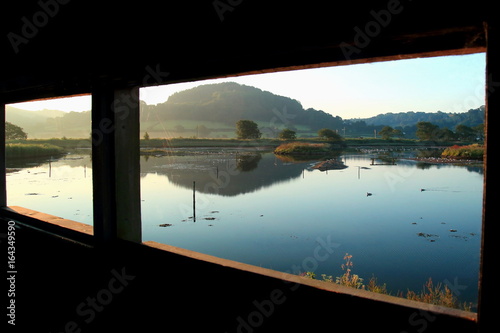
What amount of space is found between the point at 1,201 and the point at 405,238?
2056cm

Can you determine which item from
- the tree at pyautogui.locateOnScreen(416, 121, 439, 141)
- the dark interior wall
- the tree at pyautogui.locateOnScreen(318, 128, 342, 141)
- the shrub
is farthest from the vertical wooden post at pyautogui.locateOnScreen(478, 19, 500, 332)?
the tree at pyautogui.locateOnScreen(416, 121, 439, 141)

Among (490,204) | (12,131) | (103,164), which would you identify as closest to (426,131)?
(12,131)

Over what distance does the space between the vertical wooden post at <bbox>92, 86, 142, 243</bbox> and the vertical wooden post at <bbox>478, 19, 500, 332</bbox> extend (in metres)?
2.08

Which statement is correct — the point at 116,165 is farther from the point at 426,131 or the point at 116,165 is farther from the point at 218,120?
the point at 218,120

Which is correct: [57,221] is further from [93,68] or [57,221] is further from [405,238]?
[405,238]

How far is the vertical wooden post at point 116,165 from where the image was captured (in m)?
2.49

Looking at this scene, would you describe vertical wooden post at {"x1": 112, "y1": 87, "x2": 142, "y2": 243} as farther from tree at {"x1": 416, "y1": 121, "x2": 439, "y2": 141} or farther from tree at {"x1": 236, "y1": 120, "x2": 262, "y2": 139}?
tree at {"x1": 416, "y1": 121, "x2": 439, "y2": 141}

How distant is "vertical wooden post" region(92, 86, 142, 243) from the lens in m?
2.49

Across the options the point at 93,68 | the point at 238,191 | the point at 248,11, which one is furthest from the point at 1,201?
the point at 238,191

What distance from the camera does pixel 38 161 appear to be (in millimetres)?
57344

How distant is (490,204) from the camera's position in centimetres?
117

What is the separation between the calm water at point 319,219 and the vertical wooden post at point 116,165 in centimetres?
1324

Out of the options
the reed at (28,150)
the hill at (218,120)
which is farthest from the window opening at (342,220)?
the hill at (218,120)

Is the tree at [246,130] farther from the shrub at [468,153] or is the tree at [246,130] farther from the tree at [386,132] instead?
the shrub at [468,153]
